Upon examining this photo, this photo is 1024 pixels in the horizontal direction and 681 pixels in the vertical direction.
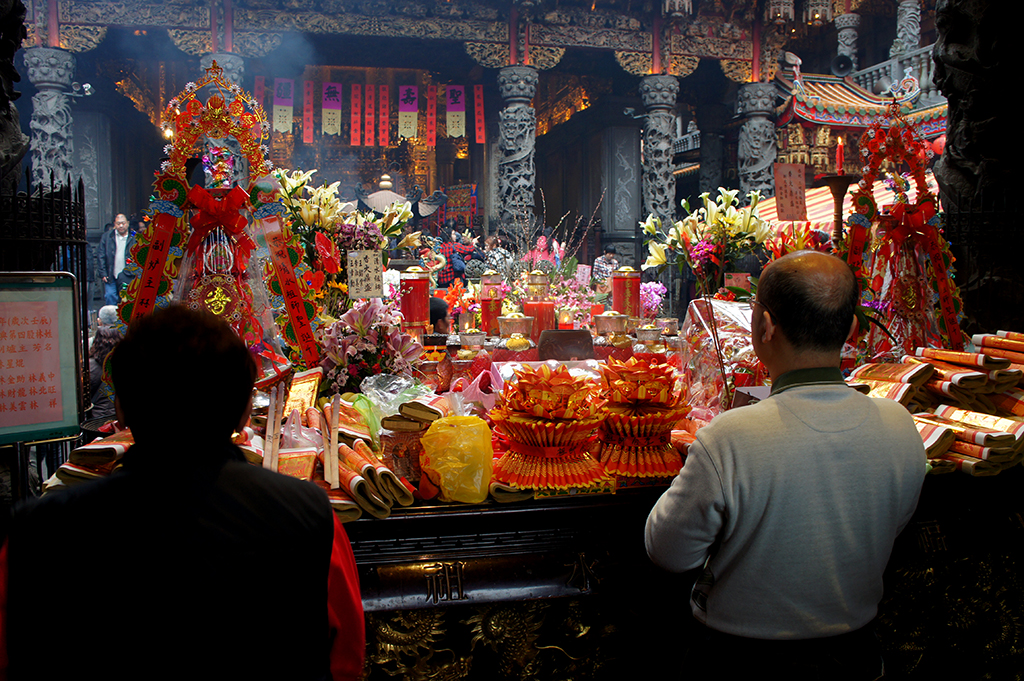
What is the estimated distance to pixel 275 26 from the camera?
24.7 feet

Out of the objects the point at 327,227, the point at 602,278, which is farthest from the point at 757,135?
the point at 327,227

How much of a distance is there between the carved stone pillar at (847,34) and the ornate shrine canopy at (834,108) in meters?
1.42

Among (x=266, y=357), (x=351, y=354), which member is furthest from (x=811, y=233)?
(x=266, y=357)

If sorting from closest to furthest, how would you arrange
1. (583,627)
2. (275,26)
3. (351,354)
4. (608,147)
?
(583,627), (351,354), (275,26), (608,147)

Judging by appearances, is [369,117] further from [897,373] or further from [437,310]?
[897,373]

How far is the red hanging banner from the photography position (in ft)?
31.7

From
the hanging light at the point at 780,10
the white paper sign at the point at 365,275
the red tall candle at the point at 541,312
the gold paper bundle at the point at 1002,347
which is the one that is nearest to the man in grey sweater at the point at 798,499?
the gold paper bundle at the point at 1002,347

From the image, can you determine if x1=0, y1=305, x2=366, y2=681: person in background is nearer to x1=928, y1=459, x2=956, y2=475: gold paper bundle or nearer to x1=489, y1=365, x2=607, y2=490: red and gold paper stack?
x1=489, y1=365, x2=607, y2=490: red and gold paper stack

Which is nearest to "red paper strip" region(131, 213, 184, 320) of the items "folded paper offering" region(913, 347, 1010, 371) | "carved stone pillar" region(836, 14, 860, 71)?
"folded paper offering" region(913, 347, 1010, 371)

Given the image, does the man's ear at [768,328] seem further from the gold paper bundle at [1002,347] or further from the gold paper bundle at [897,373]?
the gold paper bundle at [1002,347]

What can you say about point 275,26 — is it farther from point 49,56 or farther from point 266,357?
point 266,357

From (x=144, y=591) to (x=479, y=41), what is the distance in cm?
821

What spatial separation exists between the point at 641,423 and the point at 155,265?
1.28m

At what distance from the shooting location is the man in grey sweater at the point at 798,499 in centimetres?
93
